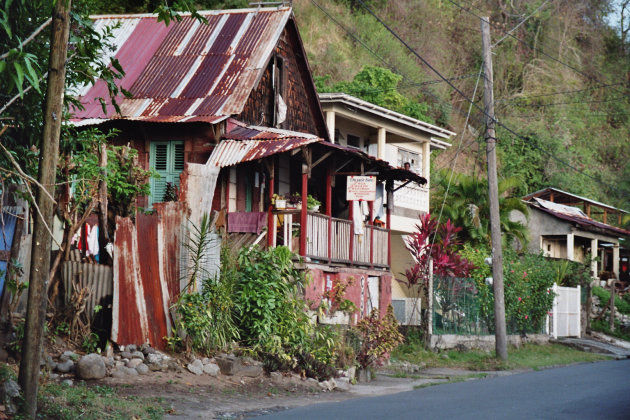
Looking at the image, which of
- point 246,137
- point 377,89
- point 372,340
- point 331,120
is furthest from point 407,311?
point 377,89

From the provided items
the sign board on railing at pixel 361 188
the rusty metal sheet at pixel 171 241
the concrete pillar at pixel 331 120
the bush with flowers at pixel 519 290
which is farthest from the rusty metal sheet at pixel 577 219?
the rusty metal sheet at pixel 171 241

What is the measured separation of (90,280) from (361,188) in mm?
9049

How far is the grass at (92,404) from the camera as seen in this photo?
33.4 feet

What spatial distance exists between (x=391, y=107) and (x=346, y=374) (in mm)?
22839

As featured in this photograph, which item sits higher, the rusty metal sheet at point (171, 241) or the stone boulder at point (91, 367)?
the rusty metal sheet at point (171, 241)

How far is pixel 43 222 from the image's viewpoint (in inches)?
362

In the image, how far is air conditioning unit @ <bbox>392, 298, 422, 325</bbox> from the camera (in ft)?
86.5

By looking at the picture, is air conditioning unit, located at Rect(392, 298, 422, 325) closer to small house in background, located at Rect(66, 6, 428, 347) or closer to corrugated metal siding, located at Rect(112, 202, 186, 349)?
small house in background, located at Rect(66, 6, 428, 347)

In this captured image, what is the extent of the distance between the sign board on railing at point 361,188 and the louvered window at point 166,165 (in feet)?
14.1

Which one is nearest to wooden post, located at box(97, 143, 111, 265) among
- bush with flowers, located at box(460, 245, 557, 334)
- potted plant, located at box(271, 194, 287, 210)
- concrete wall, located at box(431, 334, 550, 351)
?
potted plant, located at box(271, 194, 287, 210)

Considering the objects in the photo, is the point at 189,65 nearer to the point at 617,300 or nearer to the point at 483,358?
the point at 483,358

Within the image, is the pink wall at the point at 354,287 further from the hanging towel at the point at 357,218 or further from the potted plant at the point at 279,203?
the potted plant at the point at 279,203

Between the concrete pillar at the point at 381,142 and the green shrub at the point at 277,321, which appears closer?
the green shrub at the point at 277,321

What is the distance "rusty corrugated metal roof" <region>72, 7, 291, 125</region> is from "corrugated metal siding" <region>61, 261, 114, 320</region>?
21.7 ft
